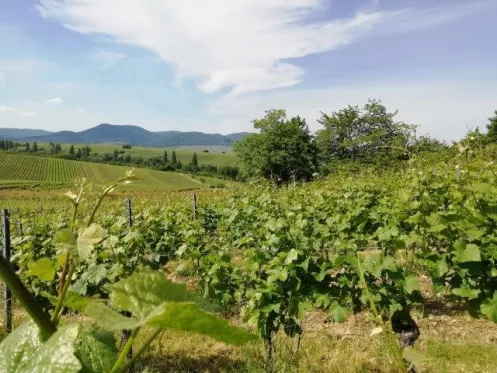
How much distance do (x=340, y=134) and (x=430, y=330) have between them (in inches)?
2061

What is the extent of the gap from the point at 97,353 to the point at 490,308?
14.9 ft

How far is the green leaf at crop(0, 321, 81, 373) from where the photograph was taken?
43 centimetres

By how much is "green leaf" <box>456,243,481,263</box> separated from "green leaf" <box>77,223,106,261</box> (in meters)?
4.16

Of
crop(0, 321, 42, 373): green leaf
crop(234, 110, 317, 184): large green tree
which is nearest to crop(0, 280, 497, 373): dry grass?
crop(0, 321, 42, 373): green leaf

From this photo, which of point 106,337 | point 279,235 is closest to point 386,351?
point 279,235

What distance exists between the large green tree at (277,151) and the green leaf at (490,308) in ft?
160

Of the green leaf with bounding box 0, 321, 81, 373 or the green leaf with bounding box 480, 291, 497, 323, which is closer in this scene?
the green leaf with bounding box 0, 321, 81, 373

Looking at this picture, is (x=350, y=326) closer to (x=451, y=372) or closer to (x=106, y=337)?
(x=451, y=372)

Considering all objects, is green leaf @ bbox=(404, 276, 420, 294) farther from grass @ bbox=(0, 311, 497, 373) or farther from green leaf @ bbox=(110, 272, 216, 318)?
green leaf @ bbox=(110, 272, 216, 318)

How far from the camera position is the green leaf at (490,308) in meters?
4.24

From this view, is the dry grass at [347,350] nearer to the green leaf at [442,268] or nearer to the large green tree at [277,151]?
the green leaf at [442,268]

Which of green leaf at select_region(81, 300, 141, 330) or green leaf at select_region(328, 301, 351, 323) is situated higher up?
green leaf at select_region(81, 300, 141, 330)

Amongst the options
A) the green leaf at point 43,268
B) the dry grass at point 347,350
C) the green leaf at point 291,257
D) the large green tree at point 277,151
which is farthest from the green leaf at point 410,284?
the large green tree at point 277,151

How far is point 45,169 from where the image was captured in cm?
8775
